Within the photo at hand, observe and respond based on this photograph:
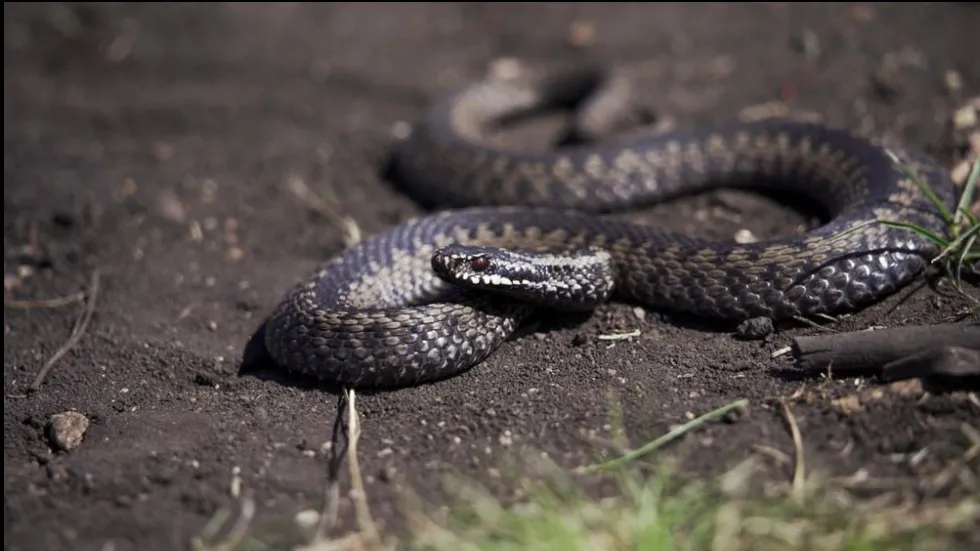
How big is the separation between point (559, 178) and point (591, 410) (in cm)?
303

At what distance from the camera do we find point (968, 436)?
4160 millimetres

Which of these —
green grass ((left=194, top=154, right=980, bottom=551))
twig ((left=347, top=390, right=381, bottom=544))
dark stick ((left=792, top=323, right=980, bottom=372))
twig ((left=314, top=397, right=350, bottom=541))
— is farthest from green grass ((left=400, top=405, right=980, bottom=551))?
dark stick ((left=792, top=323, right=980, bottom=372))

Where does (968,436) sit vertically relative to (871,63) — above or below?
below

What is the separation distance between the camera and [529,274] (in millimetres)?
5637

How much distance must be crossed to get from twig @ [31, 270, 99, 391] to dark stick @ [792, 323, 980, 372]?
14.7 ft

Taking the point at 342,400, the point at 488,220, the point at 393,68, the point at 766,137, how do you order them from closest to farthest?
the point at 342,400 → the point at 488,220 → the point at 766,137 → the point at 393,68

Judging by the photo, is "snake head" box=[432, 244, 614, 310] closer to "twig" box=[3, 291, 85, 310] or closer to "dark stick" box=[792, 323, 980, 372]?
"dark stick" box=[792, 323, 980, 372]

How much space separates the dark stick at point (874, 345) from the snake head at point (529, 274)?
1.33 meters

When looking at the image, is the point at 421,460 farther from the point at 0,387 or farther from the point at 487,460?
the point at 0,387

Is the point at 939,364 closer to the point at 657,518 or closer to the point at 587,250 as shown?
the point at 657,518

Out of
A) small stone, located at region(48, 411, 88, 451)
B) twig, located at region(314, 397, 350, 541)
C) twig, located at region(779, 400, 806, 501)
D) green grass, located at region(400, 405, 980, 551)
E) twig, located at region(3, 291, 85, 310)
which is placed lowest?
small stone, located at region(48, 411, 88, 451)

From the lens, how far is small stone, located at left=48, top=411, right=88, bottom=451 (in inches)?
200

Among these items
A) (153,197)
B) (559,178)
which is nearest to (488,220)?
(559,178)

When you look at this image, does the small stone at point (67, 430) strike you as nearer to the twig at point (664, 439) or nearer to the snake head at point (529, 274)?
the snake head at point (529, 274)
